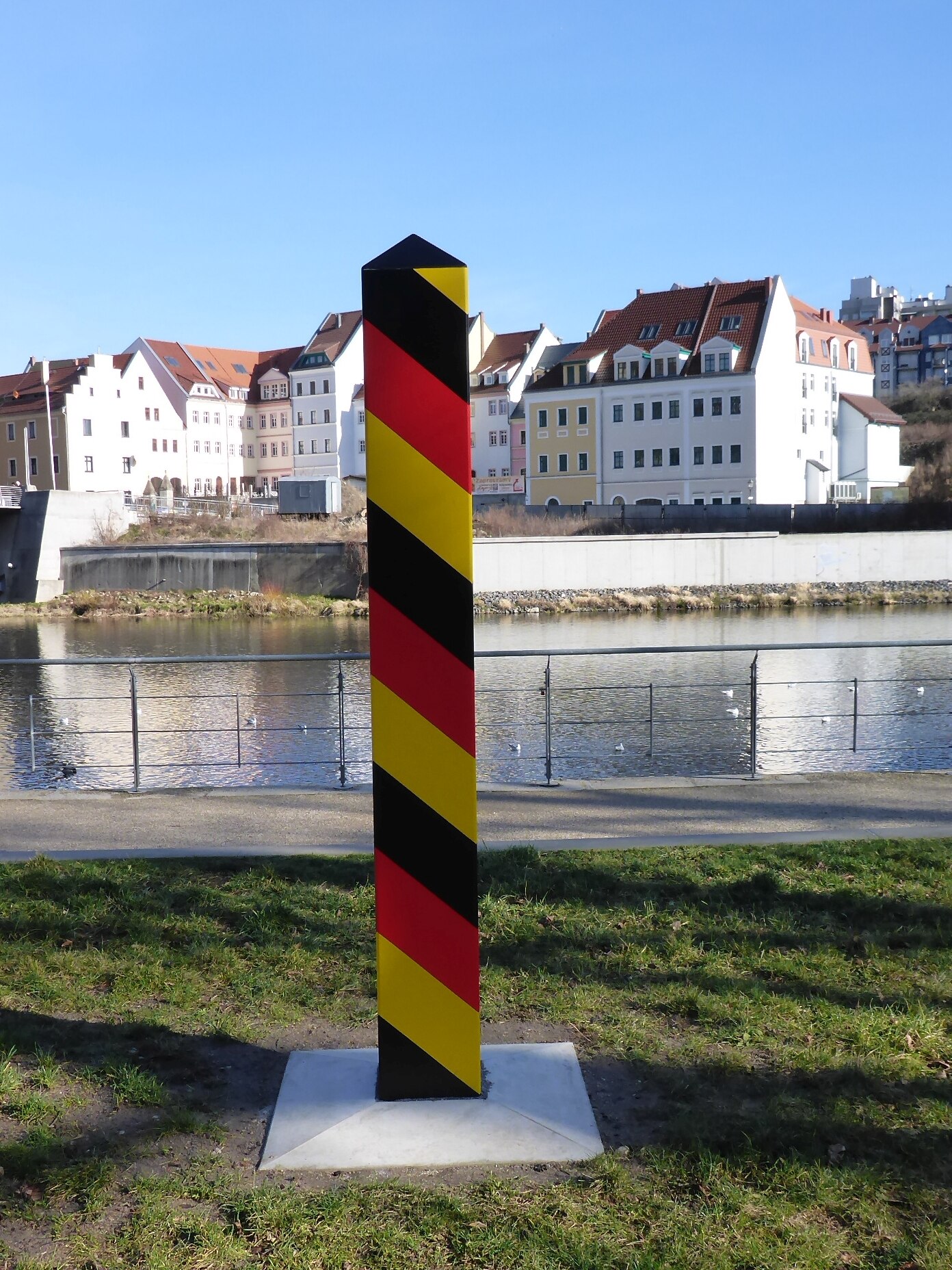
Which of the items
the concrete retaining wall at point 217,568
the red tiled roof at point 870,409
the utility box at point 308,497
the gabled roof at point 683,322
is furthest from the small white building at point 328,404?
the red tiled roof at point 870,409

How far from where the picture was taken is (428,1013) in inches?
127

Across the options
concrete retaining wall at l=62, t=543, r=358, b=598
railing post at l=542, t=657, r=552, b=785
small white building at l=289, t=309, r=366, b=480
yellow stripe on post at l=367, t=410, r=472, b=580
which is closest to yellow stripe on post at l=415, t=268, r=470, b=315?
yellow stripe on post at l=367, t=410, r=472, b=580

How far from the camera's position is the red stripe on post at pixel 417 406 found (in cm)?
309

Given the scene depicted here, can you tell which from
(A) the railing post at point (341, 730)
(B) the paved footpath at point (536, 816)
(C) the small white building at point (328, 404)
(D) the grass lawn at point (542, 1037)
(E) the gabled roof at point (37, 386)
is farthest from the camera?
(C) the small white building at point (328, 404)

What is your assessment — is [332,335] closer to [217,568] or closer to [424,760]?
[217,568]

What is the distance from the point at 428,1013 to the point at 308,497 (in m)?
57.9

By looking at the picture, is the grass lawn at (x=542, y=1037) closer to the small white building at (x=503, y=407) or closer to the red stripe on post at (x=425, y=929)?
the red stripe on post at (x=425, y=929)

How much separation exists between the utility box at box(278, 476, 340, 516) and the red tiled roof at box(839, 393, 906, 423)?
34177mm

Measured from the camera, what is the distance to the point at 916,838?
6.25m

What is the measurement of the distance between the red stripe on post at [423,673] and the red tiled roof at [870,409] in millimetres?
75169

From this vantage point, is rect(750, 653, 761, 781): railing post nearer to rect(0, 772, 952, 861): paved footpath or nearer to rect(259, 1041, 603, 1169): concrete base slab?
rect(0, 772, 952, 861): paved footpath

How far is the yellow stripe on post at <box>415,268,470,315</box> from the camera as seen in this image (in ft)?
10.2

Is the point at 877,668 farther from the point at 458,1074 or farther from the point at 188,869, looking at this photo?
the point at 458,1074

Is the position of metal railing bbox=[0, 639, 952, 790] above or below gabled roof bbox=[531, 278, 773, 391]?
below
